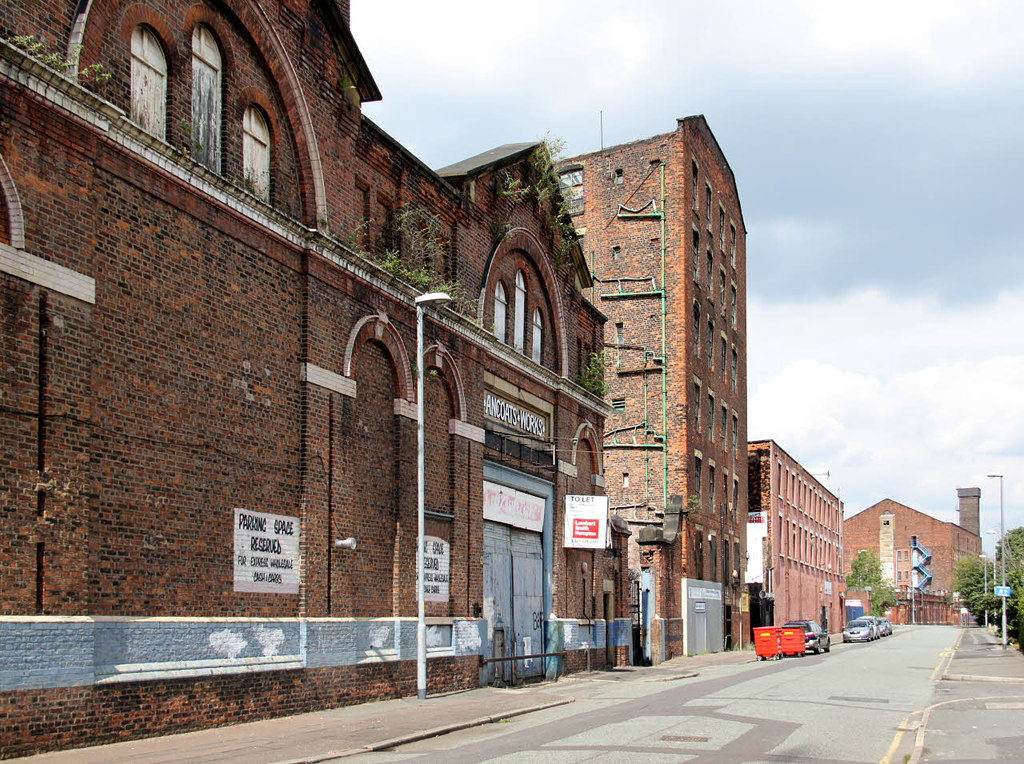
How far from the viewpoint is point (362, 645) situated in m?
18.7

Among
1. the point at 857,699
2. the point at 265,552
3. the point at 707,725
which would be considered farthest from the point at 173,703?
the point at 857,699

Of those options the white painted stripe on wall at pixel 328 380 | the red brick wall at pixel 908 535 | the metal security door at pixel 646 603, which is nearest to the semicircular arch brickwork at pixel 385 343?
the white painted stripe on wall at pixel 328 380

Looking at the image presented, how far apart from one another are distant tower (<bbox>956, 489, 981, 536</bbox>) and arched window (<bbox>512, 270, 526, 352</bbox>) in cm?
13192

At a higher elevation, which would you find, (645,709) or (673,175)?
(673,175)

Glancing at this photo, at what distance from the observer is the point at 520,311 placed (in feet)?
91.5

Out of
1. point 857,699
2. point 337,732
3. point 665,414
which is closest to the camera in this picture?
point 337,732

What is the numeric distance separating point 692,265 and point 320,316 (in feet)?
97.4

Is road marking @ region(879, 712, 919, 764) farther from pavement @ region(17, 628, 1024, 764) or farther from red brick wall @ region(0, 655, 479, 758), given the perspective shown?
red brick wall @ region(0, 655, 479, 758)

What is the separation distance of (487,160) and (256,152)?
31.3ft

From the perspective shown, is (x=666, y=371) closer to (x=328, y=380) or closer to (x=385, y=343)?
(x=385, y=343)

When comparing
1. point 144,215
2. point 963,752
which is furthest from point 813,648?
point 144,215

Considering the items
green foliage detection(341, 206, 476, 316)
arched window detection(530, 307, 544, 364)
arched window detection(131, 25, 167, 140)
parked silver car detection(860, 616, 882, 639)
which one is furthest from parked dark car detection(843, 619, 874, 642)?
arched window detection(131, 25, 167, 140)

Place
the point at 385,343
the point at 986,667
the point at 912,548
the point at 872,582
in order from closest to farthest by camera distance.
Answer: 1. the point at 385,343
2. the point at 986,667
3. the point at 872,582
4. the point at 912,548

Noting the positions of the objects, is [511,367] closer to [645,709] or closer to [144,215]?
[645,709]
